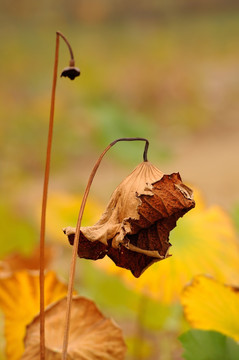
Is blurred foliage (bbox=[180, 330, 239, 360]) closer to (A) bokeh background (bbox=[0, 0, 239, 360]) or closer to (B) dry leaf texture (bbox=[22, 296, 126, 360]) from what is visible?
(B) dry leaf texture (bbox=[22, 296, 126, 360])

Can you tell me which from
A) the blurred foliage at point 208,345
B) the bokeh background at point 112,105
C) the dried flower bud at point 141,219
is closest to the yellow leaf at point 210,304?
the blurred foliage at point 208,345

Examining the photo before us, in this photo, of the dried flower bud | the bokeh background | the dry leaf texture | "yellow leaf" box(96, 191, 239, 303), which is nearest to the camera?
the dried flower bud

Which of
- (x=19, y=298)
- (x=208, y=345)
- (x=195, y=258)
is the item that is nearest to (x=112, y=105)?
(x=195, y=258)

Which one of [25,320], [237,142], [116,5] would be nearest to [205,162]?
[237,142]

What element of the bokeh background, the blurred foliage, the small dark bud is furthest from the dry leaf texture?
the bokeh background

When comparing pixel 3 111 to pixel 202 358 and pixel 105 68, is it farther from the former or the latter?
pixel 202 358

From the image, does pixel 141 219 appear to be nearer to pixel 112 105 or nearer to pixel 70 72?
pixel 70 72

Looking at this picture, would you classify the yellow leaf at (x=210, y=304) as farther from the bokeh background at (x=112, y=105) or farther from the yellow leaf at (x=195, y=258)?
the bokeh background at (x=112, y=105)
